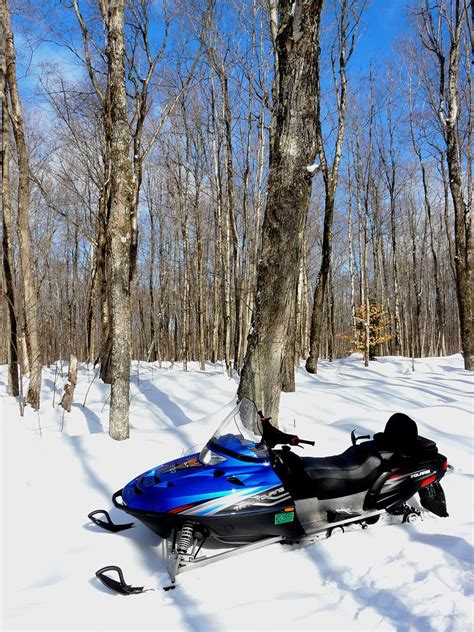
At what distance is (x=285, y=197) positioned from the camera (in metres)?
4.62

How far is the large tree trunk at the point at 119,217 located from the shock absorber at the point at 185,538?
2832mm

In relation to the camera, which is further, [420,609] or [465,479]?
[465,479]

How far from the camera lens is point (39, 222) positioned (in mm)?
22375

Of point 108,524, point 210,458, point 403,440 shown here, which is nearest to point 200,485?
point 210,458

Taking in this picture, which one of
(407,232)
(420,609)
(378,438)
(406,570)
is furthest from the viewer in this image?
(407,232)

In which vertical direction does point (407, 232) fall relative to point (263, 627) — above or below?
above

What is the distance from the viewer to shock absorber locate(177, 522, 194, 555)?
257cm

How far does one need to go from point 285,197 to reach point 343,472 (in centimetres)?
282

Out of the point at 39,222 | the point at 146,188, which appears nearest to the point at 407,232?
the point at 146,188

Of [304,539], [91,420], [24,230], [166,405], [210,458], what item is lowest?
[91,420]

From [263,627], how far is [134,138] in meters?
10.1

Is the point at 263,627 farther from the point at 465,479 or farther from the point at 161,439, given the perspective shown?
the point at 161,439

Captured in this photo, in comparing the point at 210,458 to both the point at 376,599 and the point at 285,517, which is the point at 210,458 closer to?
the point at 285,517

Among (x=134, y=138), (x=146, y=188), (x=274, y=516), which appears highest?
(x=146, y=188)
